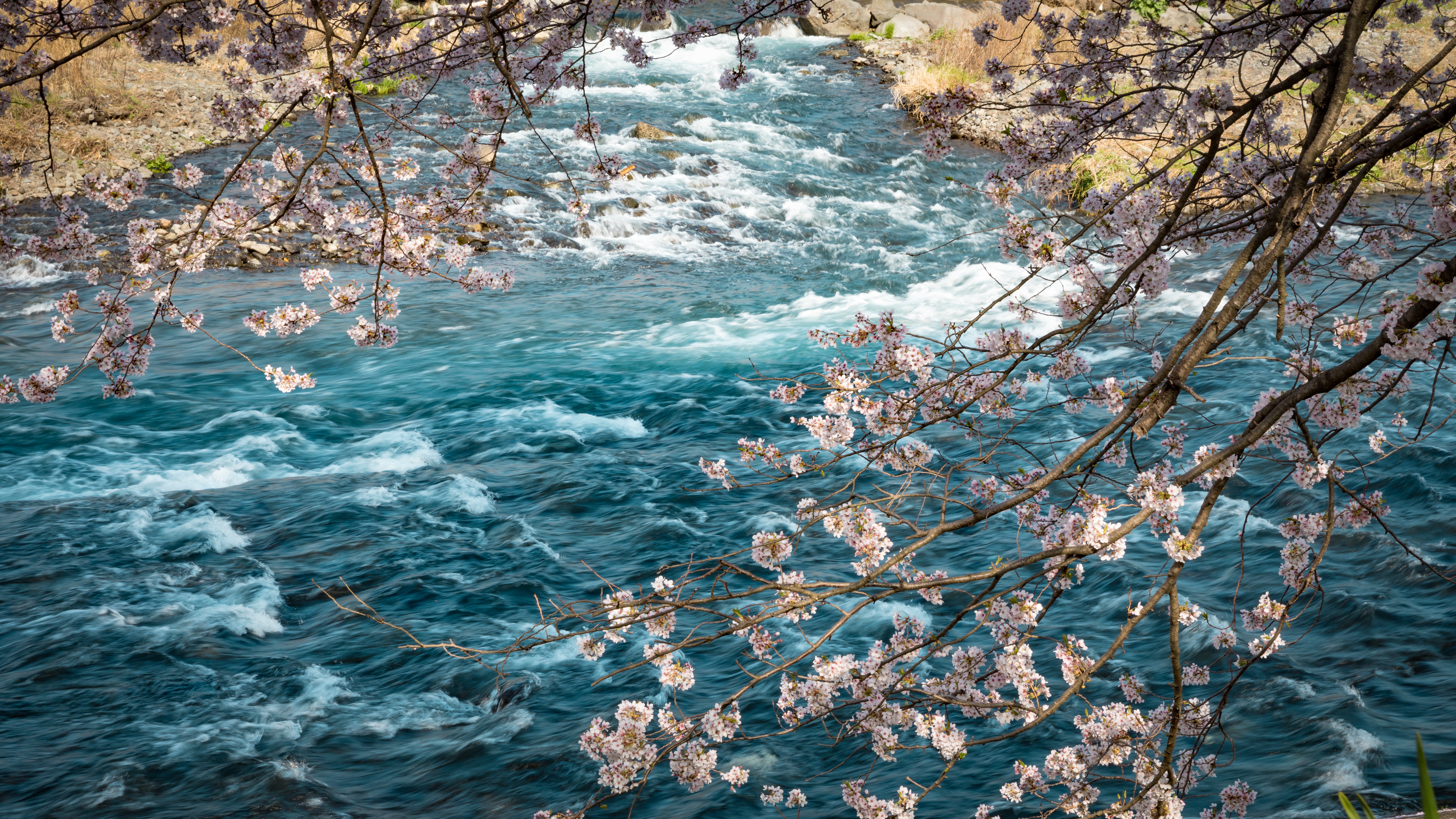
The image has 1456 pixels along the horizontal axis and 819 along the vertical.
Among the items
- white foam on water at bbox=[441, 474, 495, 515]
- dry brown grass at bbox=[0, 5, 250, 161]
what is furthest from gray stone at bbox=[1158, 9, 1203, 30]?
white foam on water at bbox=[441, 474, 495, 515]

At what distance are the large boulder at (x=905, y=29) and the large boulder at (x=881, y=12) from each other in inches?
10.6

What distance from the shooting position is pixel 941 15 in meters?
22.8

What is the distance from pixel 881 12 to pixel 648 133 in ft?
32.2

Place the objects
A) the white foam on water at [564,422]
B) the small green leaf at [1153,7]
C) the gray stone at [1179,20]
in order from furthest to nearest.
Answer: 1. the gray stone at [1179,20]
2. the small green leaf at [1153,7]
3. the white foam on water at [564,422]

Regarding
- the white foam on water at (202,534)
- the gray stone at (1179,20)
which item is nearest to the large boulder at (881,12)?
the gray stone at (1179,20)

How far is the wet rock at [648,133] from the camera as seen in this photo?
16188 mm

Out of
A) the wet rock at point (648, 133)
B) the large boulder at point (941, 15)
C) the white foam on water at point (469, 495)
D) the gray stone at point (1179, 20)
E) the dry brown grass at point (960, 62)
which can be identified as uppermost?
the large boulder at point (941, 15)

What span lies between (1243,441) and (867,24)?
23.1 meters

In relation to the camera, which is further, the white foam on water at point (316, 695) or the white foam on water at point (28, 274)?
the white foam on water at point (28, 274)

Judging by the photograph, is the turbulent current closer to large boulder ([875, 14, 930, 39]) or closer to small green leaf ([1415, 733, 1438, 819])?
small green leaf ([1415, 733, 1438, 819])

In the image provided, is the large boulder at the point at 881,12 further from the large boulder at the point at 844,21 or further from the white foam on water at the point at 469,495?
the white foam on water at the point at 469,495

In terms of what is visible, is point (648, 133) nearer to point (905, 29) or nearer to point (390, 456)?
point (905, 29)

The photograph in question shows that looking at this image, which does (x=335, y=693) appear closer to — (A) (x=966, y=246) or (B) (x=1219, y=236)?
(B) (x=1219, y=236)

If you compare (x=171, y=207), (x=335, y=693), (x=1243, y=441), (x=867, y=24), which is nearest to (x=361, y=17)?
(x=335, y=693)
